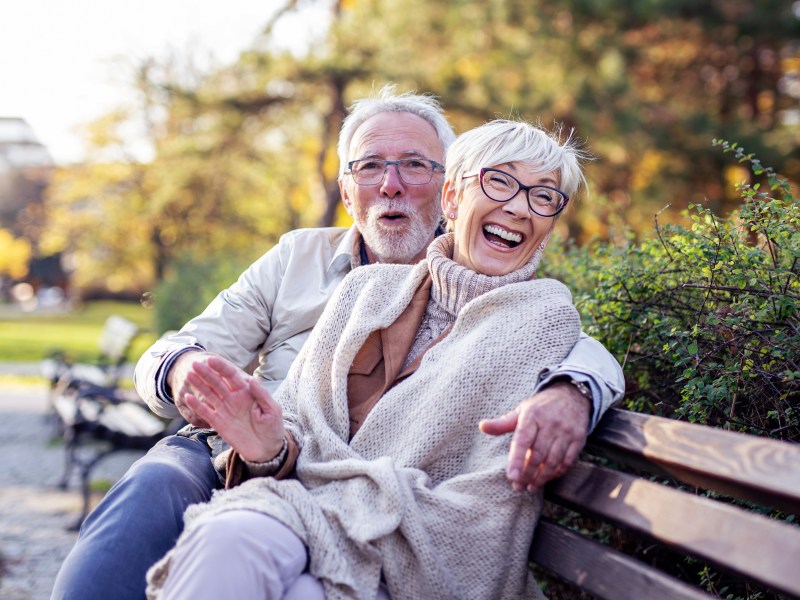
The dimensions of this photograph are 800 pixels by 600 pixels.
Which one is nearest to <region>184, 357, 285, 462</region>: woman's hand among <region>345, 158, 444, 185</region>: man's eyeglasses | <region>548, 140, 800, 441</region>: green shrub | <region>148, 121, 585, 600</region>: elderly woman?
<region>148, 121, 585, 600</region>: elderly woman

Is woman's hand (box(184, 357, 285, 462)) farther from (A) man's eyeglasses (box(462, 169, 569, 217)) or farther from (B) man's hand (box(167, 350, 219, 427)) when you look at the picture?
(A) man's eyeglasses (box(462, 169, 569, 217))

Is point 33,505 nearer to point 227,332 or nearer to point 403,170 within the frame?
point 227,332

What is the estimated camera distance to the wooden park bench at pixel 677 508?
1604 millimetres

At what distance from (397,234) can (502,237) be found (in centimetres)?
108

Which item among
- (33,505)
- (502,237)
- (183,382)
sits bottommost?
(33,505)

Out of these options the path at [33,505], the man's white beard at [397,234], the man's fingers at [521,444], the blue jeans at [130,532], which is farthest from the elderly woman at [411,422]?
the path at [33,505]

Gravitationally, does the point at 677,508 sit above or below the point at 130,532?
above

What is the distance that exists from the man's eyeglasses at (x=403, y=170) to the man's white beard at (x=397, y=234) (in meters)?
0.12

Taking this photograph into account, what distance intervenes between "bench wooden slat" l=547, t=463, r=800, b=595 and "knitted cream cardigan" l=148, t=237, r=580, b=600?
0.17 meters

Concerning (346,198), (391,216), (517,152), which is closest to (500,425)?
(517,152)

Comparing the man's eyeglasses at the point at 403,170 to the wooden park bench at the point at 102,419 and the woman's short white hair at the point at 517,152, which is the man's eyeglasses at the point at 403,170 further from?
the wooden park bench at the point at 102,419

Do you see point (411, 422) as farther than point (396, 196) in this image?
No

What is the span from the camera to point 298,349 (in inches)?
135

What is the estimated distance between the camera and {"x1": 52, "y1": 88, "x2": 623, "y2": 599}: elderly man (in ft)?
7.14
